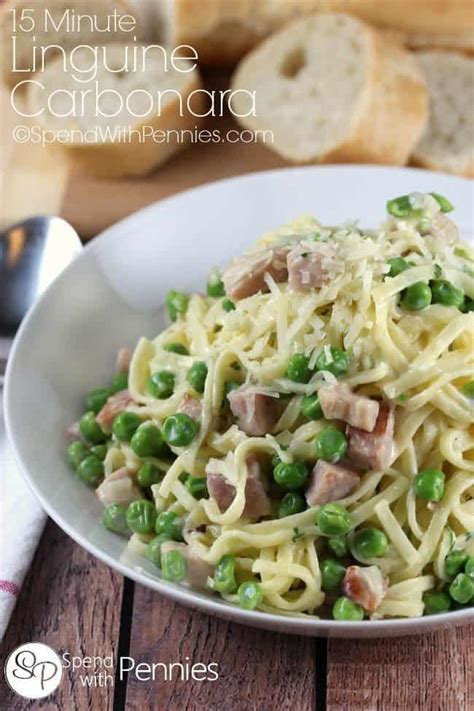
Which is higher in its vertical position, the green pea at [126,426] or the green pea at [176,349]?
the green pea at [176,349]

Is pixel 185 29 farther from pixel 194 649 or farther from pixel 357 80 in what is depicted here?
pixel 194 649

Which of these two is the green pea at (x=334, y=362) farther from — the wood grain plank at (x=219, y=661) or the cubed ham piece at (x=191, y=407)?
the wood grain plank at (x=219, y=661)

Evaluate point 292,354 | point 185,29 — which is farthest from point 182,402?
point 185,29

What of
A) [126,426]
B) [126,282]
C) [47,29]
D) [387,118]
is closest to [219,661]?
[126,426]

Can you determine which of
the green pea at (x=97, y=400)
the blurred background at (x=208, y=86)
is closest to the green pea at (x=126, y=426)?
the green pea at (x=97, y=400)

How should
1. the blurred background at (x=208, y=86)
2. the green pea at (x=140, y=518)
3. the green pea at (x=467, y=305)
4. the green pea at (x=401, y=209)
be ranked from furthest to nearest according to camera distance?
the blurred background at (x=208, y=86) → the green pea at (x=401, y=209) → the green pea at (x=467, y=305) → the green pea at (x=140, y=518)

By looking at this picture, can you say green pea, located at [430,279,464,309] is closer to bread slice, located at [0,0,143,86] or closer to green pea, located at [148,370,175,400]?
green pea, located at [148,370,175,400]
